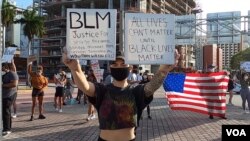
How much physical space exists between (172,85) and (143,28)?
5.60 metres

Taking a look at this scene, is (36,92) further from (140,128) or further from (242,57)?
(242,57)

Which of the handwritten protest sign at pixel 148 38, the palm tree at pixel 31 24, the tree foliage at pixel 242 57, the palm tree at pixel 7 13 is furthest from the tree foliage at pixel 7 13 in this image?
the tree foliage at pixel 242 57

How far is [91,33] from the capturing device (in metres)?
6.88

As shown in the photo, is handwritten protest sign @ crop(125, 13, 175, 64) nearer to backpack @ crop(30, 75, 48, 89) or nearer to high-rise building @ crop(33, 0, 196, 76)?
backpack @ crop(30, 75, 48, 89)

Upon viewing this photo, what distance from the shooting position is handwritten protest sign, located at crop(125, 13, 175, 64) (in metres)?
7.02

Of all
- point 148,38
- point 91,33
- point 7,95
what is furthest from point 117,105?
point 7,95

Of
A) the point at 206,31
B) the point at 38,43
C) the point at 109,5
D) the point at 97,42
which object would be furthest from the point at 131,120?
the point at 38,43

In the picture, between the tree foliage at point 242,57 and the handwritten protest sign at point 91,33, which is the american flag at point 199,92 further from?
the tree foliage at point 242,57

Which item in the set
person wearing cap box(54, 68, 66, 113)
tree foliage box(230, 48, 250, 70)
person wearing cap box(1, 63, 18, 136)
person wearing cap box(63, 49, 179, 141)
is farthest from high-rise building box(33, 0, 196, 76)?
person wearing cap box(63, 49, 179, 141)

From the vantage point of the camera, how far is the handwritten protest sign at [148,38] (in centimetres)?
702

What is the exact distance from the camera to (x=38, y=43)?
105 m

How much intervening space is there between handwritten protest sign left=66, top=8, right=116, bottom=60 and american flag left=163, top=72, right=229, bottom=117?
5303mm

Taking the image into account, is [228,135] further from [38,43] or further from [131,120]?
[38,43]

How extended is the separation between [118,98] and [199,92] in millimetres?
8596
